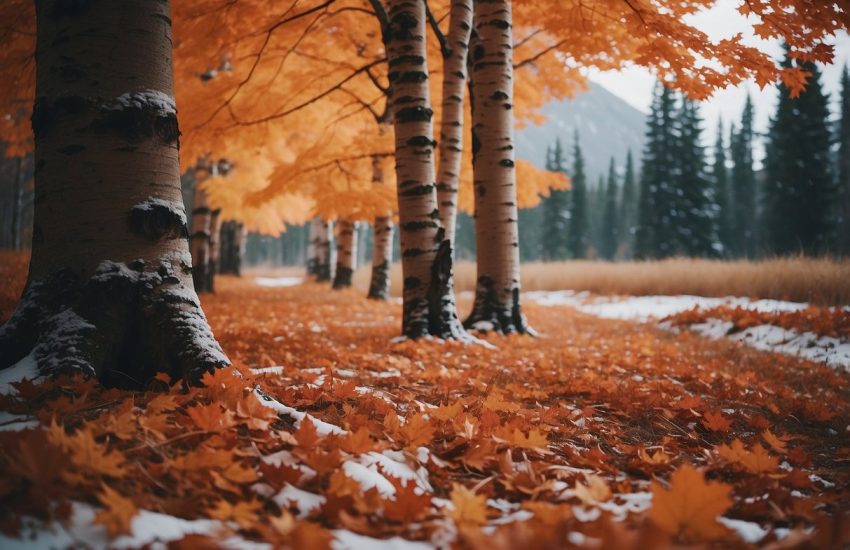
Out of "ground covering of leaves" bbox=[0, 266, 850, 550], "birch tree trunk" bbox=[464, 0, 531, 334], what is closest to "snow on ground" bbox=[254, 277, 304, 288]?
"birch tree trunk" bbox=[464, 0, 531, 334]

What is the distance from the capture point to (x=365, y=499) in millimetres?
1158

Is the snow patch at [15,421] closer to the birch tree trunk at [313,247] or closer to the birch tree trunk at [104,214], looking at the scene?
the birch tree trunk at [104,214]

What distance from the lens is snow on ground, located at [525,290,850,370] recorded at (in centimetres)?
491

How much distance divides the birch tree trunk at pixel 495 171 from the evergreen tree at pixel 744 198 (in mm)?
50665

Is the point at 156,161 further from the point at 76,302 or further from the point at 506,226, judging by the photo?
the point at 506,226

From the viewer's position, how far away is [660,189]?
3700cm

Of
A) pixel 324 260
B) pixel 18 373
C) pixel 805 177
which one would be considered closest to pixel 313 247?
pixel 324 260

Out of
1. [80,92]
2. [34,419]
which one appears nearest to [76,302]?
[34,419]

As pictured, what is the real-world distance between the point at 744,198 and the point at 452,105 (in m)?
52.7

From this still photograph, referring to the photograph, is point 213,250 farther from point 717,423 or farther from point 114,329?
point 717,423

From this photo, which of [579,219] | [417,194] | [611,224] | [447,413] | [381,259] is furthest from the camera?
[611,224]

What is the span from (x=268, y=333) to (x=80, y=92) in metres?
2.89

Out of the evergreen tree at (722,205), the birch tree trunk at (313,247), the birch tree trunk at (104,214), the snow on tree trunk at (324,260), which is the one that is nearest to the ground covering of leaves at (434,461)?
the birch tree trunk at (104,214)

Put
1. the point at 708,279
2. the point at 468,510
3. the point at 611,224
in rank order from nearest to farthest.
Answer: the point at 468,510
the point at 708,279
the point at 611,224
